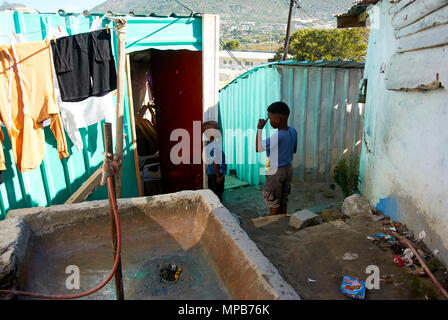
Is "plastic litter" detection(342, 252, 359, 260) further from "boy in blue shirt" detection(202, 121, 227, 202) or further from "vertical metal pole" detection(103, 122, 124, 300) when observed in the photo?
"boy in blue shirt" detection(202, 121, 227, 202)

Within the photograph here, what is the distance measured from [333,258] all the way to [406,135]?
1.58 m

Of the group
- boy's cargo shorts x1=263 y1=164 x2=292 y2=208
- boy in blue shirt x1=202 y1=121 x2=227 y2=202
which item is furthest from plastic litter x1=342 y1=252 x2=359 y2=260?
boy in blue shirt x1=202 y1=121 x2=227 y2=202

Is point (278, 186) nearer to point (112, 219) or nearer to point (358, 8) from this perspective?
point (112, 219)

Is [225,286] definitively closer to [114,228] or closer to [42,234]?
[114,228]

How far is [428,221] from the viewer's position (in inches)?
115

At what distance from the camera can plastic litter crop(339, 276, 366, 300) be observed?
2.47 meters

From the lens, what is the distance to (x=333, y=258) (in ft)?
9.97

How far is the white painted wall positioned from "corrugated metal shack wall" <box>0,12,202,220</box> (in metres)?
2.86

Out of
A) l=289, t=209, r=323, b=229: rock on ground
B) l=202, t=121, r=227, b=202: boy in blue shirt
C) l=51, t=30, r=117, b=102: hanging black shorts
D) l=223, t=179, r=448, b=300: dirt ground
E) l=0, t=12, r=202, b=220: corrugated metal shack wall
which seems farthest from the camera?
l=202, t=121, r=227, b=202: boy in blue shirt

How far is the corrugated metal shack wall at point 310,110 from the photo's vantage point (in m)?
6.67
